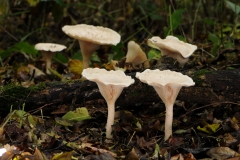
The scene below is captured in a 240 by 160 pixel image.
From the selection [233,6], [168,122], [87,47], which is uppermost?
[233,6]

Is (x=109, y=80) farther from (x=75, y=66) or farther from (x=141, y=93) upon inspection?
(x=75, y=66)

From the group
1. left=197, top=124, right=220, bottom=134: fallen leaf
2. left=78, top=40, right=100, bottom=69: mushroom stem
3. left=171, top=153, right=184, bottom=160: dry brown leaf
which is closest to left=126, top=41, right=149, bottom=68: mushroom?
left=78, top=40, right=100, bottom=69: mushroom stem

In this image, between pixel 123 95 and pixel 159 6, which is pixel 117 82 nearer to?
pixel 123 95

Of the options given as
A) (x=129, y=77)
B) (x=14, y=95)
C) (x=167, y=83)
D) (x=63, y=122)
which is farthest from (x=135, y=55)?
(x=167, y=83)

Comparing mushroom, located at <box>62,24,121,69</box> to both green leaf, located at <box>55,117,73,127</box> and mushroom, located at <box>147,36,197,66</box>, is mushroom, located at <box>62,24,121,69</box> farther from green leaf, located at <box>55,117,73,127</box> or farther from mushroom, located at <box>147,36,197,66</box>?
green leaf, located at <box>55,117,73,127</box>

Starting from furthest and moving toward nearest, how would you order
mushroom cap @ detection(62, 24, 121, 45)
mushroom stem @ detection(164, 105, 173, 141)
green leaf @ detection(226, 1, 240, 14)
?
green leaf @ detection(226, 1, 240, 14) < mushroom cap @ detection(62, 24, 121, 45) < mushroom stem @ detection(164, 105, 173, 141)

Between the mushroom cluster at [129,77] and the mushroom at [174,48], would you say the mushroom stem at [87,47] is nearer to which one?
the mushroom cluster at [129,77]

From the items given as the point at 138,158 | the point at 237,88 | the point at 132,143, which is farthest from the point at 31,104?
the point at 237,88
